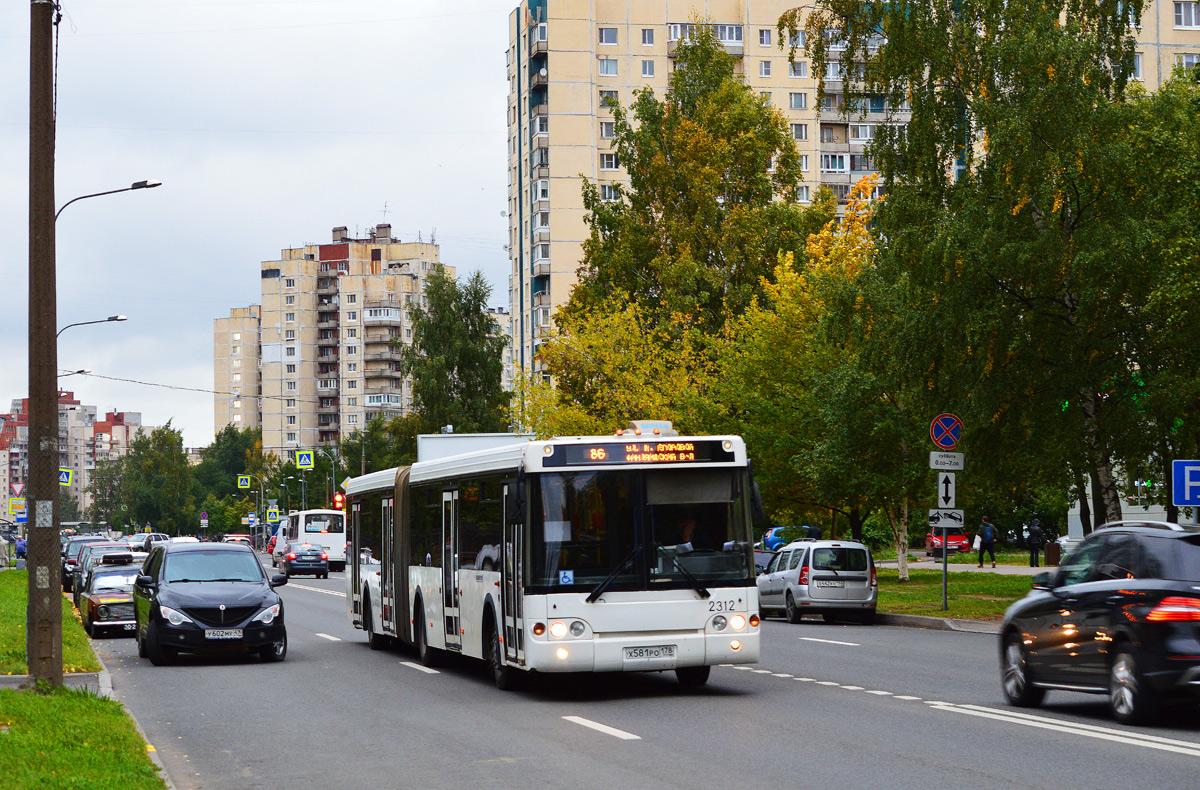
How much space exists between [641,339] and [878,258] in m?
24.0

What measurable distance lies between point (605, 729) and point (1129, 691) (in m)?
4.23

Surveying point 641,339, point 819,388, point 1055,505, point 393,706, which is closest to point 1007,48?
point 819,388

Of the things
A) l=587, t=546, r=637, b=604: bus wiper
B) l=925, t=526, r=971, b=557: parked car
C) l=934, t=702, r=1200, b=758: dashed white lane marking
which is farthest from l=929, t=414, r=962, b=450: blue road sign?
l=925, t=526, r=971, b=557: parked car

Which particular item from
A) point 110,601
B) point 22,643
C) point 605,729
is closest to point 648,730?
point 605,729

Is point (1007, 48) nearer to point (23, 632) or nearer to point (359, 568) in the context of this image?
point (359, 568)

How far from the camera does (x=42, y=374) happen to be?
15375mm

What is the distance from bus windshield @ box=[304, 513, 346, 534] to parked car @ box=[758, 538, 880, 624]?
46.2 metres

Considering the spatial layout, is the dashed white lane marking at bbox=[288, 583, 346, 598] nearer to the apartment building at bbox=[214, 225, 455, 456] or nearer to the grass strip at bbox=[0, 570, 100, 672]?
the grass strip at bbox=[0, 570, 100, 672]

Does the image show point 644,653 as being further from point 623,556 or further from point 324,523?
point 324,523

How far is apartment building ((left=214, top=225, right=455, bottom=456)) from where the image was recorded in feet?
567

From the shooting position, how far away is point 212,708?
623 inches

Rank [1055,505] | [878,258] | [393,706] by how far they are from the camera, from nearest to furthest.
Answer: [393,706]
[878,258]
[1055,505]

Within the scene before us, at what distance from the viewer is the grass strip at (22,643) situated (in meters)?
18.4

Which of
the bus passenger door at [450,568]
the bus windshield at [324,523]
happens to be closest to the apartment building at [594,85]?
the bus windshield at [324,523]
